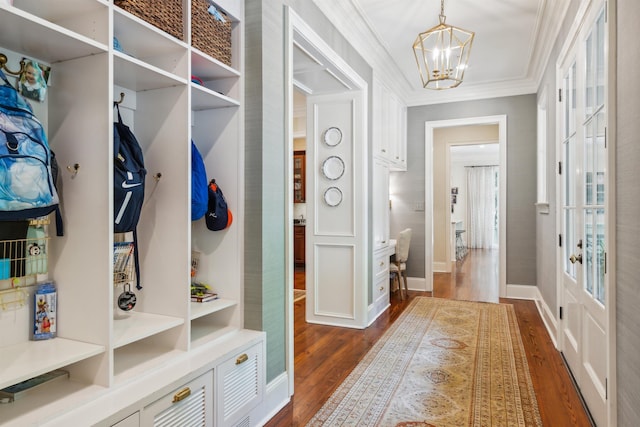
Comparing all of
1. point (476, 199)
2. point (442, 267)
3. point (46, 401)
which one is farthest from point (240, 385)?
point (476, 199)

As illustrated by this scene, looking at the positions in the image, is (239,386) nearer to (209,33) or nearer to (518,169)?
(209,33)

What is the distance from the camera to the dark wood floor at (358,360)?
2.20 meters

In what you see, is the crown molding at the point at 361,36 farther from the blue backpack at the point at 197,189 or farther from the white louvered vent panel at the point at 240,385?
the white louvered vent panel at the point at 240,385

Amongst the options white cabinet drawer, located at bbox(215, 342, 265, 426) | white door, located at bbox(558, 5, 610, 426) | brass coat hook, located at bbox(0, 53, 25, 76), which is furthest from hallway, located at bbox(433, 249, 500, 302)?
brass coat hook, located at bbox(0, 53, 25, 76)

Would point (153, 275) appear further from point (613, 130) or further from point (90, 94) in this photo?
point (613, 130)

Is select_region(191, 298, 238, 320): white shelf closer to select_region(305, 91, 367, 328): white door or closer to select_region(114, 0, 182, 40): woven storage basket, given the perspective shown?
select_region(114, 0, 182, 40): woven storage basket

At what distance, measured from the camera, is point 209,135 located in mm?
2184

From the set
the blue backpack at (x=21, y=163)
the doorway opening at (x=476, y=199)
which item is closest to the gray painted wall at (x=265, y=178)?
the blue backpack at (x=21, y=163)

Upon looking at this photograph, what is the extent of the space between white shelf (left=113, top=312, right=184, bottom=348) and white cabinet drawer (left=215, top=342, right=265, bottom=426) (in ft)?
0.95

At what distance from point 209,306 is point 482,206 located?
33.7ft

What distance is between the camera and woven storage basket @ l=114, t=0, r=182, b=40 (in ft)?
5.02

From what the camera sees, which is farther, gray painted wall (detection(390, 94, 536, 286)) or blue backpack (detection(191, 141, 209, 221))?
gray painted wall (detection(390, 94, 536, 286))

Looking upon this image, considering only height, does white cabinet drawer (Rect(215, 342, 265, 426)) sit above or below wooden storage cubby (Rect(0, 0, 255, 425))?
below

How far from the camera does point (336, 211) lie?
3816 mm
